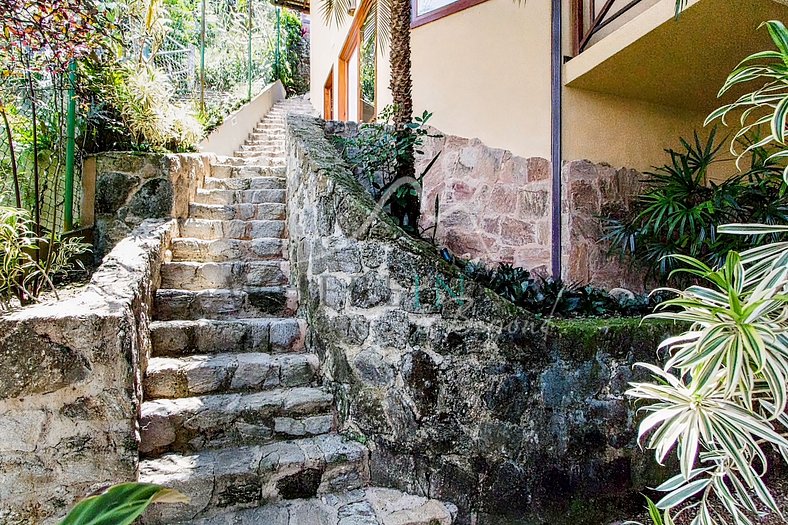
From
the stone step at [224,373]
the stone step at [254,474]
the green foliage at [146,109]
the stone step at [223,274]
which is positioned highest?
the green foliage at [146,109]

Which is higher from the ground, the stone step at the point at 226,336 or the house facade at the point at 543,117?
the house facade at the point at 543,117

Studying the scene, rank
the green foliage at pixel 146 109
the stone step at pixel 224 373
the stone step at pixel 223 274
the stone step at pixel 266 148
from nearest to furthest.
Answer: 1. the stone step at pixel 224 373
2. the stone step at pixel 223 274
3. the green foliage at pixel 146 109
4. the stone step at pixel 266 148

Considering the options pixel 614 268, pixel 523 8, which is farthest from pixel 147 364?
pixel 523 8

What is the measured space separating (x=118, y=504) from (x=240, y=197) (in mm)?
3585

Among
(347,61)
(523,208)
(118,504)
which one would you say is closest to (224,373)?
(118,504)

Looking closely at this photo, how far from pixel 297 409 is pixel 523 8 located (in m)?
3.89

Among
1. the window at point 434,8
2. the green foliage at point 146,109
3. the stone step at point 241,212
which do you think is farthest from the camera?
the window at point 434,8

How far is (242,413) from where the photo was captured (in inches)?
93.1

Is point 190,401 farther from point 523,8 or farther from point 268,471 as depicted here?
point 523,8

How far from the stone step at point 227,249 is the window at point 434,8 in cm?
279

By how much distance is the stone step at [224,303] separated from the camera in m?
2.94

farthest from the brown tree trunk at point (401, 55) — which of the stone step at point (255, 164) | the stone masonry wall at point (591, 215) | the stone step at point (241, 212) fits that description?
the stone step at point (255, 164)

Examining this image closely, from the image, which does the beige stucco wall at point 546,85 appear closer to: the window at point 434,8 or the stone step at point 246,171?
the window at point 434,8

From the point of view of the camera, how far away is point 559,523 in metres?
2.25
